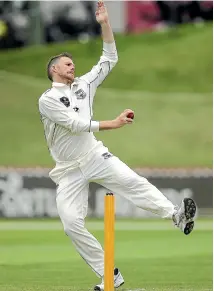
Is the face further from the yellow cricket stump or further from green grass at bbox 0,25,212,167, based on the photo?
green grass at bbox 0,25,212,167

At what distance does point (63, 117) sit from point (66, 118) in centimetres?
3

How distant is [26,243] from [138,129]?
13487mm

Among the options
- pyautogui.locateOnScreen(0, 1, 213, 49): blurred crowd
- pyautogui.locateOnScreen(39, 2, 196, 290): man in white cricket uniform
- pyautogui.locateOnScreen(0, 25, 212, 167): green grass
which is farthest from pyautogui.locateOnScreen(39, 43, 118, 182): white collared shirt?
pyautogui.locateOnScreen(0, 1, 213, 49): blurred crowd

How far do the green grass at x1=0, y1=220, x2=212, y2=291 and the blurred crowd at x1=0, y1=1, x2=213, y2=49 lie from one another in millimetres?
13686

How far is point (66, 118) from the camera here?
9320 mm

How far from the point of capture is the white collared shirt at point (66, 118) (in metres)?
9.41

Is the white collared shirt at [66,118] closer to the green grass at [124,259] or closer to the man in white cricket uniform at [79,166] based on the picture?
the man in white cricket uniform at [79,166]

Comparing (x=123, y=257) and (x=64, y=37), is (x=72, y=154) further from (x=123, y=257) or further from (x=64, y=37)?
(x=64, y=37)

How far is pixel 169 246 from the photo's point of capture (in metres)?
15.1

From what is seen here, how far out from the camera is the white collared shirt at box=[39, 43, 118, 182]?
370 inches

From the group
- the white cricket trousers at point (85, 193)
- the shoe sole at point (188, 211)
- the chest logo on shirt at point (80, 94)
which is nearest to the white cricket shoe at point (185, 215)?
the shoe sole at point (188, 211)


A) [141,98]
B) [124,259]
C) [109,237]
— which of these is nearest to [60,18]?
[141,98]

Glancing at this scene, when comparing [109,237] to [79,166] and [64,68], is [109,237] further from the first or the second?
[64,68]

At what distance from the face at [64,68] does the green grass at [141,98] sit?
17.3m
